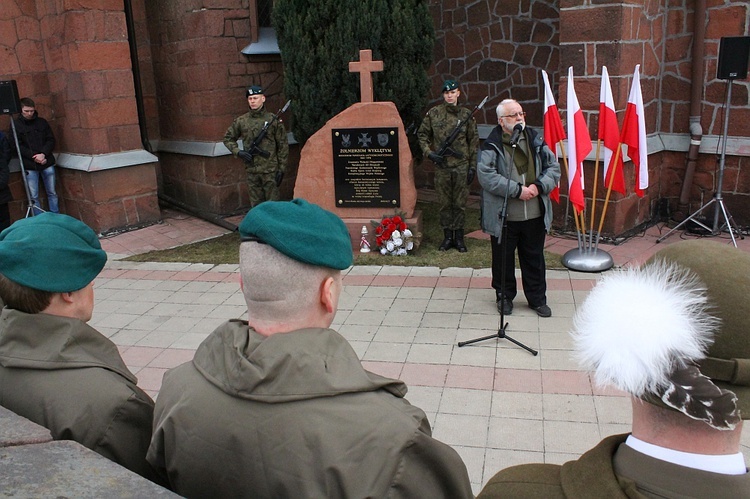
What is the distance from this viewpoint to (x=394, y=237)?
797cm

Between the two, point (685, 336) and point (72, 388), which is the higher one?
point (685, 336)

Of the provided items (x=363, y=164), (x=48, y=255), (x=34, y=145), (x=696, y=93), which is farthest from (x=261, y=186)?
(x=48, y=255)

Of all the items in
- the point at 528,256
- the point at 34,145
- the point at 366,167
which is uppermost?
the point at 34,145

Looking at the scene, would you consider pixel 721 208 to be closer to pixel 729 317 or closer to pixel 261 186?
pixel 261 186

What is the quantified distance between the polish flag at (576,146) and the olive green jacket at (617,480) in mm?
5662

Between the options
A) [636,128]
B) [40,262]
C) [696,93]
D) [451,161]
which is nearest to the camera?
[40,262]

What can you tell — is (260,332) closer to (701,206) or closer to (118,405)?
(118,405)

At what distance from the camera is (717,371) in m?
1.17

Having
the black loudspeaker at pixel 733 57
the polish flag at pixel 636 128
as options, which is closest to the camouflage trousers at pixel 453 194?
the polish flag at pixel 636 128

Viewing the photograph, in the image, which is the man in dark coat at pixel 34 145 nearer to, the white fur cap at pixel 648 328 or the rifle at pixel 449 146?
the rifle at pixel 449 146

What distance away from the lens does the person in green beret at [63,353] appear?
1955 mm

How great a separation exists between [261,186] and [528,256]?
4619 mm

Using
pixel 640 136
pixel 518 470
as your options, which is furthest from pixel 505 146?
pixel 518 470

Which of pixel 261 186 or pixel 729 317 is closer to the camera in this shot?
pixel 729 317
